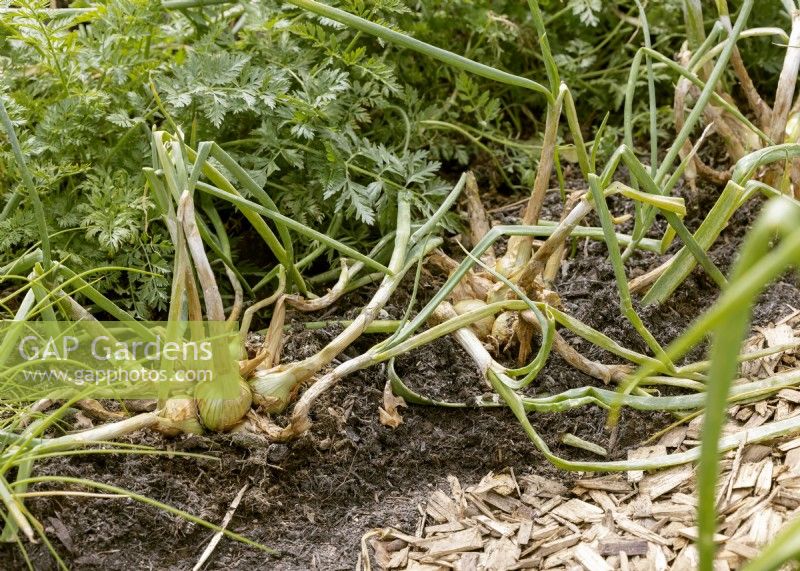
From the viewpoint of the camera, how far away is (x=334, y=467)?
1665 millimetres

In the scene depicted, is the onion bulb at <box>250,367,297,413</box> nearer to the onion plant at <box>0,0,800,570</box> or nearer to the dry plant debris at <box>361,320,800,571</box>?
the onion plant at <box>0,0,800,570</box>

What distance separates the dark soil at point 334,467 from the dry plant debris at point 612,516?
5 centimetres

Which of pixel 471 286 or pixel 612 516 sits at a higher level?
pixel 471 286

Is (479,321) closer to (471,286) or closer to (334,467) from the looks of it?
(471,286)

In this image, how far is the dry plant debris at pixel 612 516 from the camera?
55.2 inches

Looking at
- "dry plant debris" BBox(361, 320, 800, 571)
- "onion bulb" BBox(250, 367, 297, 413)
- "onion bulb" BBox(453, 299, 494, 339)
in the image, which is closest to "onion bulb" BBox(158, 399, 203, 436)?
"onion bulb" BBox(250, 367, 297, 413)

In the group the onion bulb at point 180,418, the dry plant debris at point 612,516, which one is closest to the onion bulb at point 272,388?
the onion bulb at point 180,418

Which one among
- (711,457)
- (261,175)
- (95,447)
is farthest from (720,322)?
(261,175)

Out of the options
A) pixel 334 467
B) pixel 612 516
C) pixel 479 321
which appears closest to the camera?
pixel 612 516

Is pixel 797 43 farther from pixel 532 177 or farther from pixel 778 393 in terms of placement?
pixel 778 393

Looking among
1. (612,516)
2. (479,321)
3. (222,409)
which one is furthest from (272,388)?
(612,516)

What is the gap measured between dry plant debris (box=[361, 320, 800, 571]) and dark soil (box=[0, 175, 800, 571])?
0.05 metres

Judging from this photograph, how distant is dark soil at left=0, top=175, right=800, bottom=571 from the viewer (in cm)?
150

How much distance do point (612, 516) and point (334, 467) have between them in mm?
517
